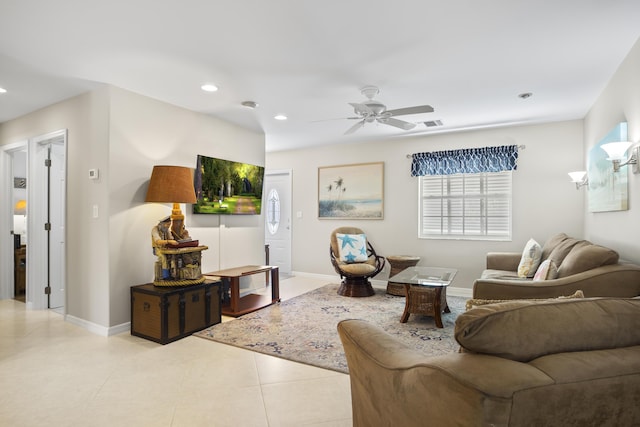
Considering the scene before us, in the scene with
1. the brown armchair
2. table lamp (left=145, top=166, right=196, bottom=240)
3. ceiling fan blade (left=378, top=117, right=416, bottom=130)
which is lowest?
the brown armchair

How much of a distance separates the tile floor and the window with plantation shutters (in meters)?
3.53

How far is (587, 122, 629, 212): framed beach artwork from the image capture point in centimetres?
283

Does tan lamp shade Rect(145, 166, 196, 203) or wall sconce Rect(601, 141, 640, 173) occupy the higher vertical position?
wall sconce Rect(601, 141, 640, 173)

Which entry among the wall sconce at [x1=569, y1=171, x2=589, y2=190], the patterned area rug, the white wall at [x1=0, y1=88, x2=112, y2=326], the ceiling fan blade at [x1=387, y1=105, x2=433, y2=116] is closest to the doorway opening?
the white wall at [x1=0, y1=88, x2=112, y2=326]

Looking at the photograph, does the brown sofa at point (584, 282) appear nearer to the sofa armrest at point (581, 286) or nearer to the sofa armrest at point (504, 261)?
the sofa armrest at point (581, 286)

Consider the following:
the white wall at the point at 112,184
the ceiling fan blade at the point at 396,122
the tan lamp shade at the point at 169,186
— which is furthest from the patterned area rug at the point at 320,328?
the ceiling fan blade at the point at 396,122

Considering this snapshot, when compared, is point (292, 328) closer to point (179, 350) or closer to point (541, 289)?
point (179, 350)

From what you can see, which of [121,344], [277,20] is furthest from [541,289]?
[121,344]

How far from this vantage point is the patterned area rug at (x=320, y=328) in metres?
3.04

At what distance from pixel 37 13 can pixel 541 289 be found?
12.9ft

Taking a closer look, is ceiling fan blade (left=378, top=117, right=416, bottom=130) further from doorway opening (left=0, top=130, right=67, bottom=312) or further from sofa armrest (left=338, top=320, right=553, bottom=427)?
doorway opening (left=0, top=130, right=67, bottom=312)

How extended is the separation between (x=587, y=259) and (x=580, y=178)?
203cm

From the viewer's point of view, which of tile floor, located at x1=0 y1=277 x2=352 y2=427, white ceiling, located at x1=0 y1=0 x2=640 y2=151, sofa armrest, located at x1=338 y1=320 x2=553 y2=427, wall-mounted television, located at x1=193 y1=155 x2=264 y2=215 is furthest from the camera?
wall-mounted television, located at x1=193 y1=155 x2=264 y2=215

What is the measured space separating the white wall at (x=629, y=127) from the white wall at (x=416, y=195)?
0.88 m
